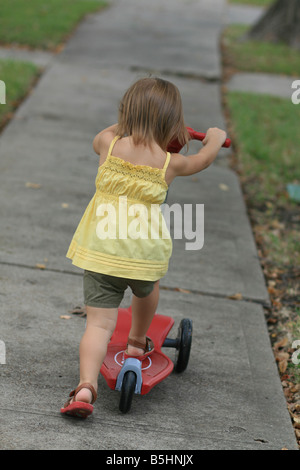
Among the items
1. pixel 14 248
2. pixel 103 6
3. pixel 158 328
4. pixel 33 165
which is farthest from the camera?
pixel 103 6

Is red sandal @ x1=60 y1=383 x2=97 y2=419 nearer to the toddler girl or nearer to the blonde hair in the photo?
the toddler girl

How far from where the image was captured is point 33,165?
6.46 metres

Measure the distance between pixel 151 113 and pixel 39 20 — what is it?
944cm

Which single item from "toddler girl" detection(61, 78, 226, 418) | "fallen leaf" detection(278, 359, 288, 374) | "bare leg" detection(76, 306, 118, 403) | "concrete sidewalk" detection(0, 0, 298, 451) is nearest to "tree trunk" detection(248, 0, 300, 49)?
"concrete sidewalk" detection(0, 0, 298, 451)

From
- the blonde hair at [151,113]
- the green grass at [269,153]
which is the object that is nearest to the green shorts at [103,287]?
the blonde hair at [151,113]

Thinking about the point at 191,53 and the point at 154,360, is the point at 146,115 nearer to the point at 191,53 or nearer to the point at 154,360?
the point at 154,360

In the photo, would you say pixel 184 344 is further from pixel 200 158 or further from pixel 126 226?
pixel 200 158

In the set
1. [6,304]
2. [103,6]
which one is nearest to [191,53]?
[103,6]

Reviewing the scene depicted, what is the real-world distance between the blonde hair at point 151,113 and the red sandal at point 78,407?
114cm

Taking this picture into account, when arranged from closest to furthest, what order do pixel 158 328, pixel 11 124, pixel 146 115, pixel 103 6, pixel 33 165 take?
pixel 146 115, pixel 158 328, pixel 33 165, pixel 11 124, pixel 103 6

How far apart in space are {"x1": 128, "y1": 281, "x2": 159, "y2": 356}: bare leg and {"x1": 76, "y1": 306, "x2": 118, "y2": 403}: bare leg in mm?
169

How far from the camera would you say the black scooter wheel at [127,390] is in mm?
3080

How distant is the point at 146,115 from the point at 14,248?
6.76 ft

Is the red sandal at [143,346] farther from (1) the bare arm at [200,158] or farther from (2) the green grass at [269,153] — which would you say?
(2) the green grass at [269,153]
